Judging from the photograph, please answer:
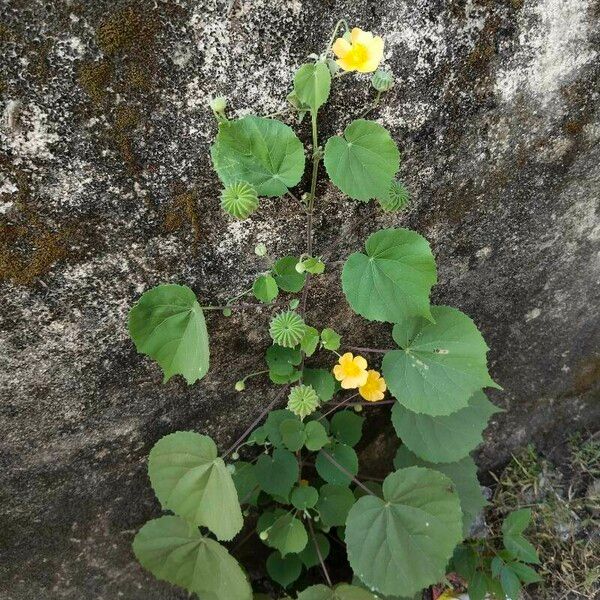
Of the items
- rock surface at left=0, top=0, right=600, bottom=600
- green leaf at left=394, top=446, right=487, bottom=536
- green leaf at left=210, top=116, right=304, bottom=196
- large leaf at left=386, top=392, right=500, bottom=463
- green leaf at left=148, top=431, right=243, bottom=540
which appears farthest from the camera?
green leaf at left=394, top=446, right=487, bottom=536

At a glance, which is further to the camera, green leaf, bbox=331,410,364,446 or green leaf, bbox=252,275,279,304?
green leaf, bbox=331,410,364,446

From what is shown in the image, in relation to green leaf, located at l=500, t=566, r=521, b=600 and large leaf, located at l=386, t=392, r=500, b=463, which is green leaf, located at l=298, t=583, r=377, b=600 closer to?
large leaf, located at l=386, t=392, r=500, b=463

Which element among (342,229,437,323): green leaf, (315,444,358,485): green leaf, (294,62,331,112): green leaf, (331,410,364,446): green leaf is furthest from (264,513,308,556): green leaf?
(294,62,331,112): green leaf

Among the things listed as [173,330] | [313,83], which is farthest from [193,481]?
[313,83]

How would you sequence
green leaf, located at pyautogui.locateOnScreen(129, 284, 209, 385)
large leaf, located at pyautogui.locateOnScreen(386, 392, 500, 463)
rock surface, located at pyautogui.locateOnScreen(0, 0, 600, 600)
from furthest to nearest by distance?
1. large leaf, located at pyautogui.locateOnScreen(386, 392, 500, 463)
2. green leaf, located at pyautogui.locateOnScreen(129, 284, 209, 385)
3. rock surface, located at pyautogui.locateOnScreen(0, 0, 600, 600)

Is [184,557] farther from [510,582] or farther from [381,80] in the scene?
[381,80]

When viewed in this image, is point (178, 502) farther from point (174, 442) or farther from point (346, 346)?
point (346, 346)
